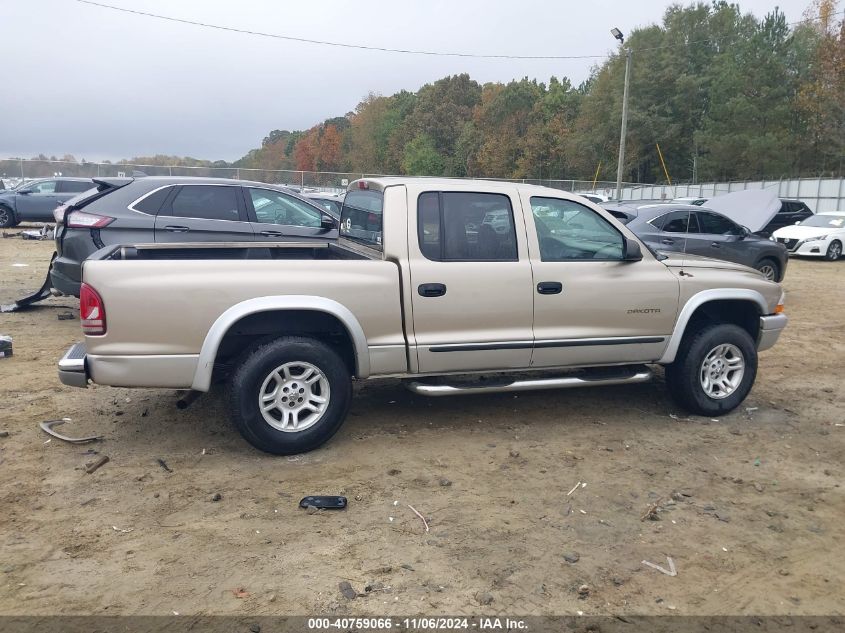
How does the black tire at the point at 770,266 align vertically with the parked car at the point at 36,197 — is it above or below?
below

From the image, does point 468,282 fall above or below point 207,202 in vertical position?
below

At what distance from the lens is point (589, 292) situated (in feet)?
17.1

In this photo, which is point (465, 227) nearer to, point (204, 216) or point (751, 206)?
point (204, 216)

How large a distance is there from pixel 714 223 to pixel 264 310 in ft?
33.8

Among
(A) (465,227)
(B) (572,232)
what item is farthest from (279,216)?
(B) (572,232)

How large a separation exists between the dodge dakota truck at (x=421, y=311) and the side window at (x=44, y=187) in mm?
19554

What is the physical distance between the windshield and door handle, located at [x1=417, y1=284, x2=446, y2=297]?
18.5 m

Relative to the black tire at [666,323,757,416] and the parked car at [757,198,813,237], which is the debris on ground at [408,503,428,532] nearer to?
the black tire at [666,323,757,416]

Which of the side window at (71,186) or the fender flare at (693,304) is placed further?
the side window at (71,186)

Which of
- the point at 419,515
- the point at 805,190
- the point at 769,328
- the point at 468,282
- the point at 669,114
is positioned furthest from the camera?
the point at 669,114

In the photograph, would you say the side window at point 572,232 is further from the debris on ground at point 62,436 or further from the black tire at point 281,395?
the debris on ground at point 62,436

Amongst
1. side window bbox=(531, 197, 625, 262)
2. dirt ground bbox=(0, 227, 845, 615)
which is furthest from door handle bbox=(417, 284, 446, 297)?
dirt ground bbox=(0, 227, 845, 615)

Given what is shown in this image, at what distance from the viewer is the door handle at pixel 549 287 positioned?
5.09 metres

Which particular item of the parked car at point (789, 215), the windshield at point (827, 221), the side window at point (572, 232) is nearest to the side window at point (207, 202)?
the side window at point (572, 232)
